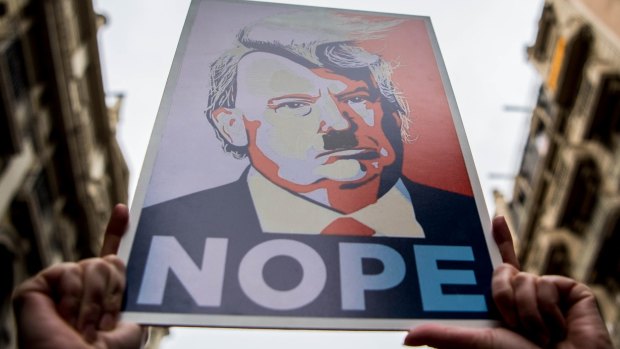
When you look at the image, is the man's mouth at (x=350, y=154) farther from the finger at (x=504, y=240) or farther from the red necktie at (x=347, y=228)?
the finger at (x=504, y=240)

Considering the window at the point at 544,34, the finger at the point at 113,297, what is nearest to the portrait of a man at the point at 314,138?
the finger at the point at 113,297

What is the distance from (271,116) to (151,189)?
95cm

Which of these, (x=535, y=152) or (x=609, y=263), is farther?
(x=535, y=152)

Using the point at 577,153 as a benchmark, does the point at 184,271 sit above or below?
below

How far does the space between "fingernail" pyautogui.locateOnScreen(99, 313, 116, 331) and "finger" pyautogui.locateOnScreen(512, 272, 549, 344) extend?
1.80 metres

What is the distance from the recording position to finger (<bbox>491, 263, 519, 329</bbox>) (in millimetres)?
2369

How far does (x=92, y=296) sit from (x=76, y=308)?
0.26 ft

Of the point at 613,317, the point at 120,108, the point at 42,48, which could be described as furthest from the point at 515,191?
the point at 42,48

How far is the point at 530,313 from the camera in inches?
91.1

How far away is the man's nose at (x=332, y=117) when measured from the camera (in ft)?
10.7

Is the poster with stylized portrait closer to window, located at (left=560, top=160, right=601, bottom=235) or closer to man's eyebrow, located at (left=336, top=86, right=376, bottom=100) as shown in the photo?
man's eyebrow, located at (left=336, top=86, right=376, bottom=100)

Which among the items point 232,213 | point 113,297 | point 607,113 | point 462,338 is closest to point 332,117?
point 232,213

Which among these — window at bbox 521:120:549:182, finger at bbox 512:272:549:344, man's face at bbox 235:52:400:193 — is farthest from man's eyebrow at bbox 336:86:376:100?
window at bbox 521:120:549:182

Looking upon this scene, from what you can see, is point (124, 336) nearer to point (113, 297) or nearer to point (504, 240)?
point (113, 297)
